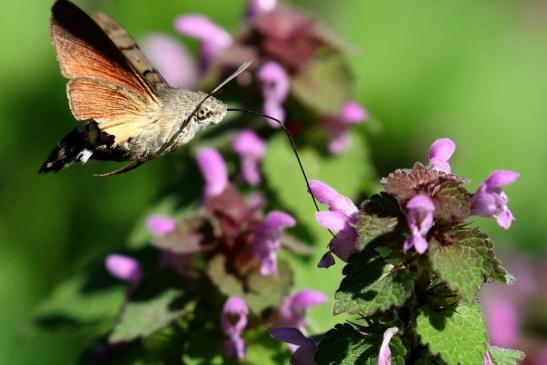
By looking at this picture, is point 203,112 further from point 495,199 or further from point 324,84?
point 324,84

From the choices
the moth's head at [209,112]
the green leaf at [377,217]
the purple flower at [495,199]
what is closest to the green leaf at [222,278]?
the moth's head at [209,112]

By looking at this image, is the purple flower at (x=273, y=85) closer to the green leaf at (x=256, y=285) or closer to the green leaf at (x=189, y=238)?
the green leaf at (x=189, y=238)

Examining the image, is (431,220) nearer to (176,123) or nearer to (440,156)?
(440,156)

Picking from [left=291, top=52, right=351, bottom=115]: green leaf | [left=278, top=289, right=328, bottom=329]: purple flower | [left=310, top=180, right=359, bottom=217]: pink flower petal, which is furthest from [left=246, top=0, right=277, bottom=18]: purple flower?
[left=310, top=180, right=359, bottom=217]: pink flower petal

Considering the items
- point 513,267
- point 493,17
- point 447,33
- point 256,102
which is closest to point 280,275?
point 256,102

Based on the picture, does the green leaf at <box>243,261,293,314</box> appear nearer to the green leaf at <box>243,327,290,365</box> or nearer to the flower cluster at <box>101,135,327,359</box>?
the flower cluster at <box>101,135,327,359</box>

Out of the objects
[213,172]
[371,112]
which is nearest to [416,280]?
[213,172]
